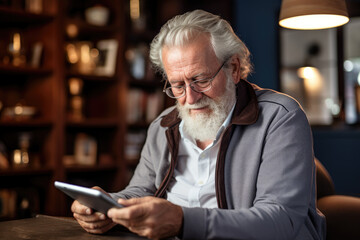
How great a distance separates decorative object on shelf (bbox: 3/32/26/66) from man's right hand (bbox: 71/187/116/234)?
221 centimetres

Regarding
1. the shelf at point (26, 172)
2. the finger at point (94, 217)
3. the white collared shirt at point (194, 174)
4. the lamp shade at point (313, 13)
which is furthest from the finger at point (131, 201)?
the shelf at point (26, 172)

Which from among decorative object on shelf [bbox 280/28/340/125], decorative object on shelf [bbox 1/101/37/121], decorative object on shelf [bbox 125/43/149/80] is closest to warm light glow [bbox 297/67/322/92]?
decorative object on shelf [bbox 280/28/340/125]

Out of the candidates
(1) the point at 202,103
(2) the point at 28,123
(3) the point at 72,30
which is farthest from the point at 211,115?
(3) the point at 72,30

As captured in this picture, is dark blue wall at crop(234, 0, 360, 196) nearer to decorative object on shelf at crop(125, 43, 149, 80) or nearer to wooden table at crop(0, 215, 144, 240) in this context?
decorative object on shelf at crop(125, 43, 149, 80)

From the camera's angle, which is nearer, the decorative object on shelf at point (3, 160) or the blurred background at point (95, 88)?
the decorative object on shelf at point (3, 160)

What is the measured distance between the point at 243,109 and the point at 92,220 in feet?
2.25

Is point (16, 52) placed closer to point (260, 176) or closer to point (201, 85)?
point (201, 85)

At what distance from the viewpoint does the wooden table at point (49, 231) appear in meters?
1.39

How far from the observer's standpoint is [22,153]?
342 centimetres

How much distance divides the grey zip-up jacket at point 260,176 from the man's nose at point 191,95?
0.15m

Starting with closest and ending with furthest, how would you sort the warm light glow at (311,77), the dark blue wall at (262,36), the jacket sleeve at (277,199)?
the jacket sleeve at (277,199) < the dark blue wall at (262,36) < the warm light glow at (311,77)

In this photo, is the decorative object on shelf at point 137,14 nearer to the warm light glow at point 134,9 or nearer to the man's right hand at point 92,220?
the warm light glow at point 134,9

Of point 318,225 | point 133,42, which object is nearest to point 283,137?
point 318,225

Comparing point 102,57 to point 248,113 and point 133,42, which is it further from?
point 248,113
